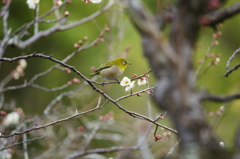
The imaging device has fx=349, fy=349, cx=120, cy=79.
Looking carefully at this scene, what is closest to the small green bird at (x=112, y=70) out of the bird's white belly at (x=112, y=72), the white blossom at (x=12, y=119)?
the bird's white belly at (x=112, y=72)

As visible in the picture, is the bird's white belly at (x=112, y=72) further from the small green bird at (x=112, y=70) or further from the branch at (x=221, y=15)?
the branch at (x=221, y=15)

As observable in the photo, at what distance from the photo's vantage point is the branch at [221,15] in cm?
596

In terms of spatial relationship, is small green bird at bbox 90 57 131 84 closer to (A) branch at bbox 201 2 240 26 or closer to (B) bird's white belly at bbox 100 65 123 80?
(B) bird's white belly at bbox 100 65 123 80

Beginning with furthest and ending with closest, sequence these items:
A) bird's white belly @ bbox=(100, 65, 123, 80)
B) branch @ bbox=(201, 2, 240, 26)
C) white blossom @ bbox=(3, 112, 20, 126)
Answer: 1. branch @ bbox=(201, 2, 240, 26)
2. white blossom @ bbox=(3, 112, 20, 126)
3. bird's white belly @ bbox=(100, 65, 123, 80)

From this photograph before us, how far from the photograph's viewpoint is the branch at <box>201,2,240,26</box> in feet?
19.6

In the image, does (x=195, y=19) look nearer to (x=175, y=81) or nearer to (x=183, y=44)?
(x=183, y=44)

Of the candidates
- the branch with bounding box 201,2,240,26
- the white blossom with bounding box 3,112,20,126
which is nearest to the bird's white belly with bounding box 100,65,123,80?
the white blossom with bounding box 3,112,20,126

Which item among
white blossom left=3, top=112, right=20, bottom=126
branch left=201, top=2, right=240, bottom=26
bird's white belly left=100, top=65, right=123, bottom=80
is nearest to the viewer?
bird's white belly left=100, top=65, right=123, bottom=80

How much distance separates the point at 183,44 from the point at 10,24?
3.85 meters

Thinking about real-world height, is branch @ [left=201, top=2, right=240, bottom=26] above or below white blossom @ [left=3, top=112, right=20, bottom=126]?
above

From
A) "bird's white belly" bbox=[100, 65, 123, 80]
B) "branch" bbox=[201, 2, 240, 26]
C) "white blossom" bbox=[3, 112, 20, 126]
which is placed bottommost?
"bird's white belly" bbox=[100, 65, 123, 80]

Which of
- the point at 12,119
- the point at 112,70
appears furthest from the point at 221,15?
the point at 12,119

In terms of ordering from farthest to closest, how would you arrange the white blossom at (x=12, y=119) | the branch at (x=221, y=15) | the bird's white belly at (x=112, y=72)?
1. the branch at (x=221, y=15)
2. the white blossom at (x=12, y=119)
3. the bird's white belly at (x=112, y=72)

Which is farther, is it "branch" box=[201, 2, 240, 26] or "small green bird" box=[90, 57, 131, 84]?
"branch" box=[201, 2, 240, 26]
